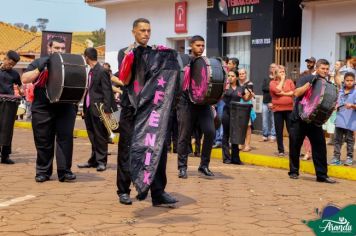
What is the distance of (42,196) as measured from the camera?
6648mm

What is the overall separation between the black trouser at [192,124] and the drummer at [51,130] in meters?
1.55

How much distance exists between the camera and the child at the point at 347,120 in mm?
9742

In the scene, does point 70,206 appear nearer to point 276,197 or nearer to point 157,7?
point 276,197

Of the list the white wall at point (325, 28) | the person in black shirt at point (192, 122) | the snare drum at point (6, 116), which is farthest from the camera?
the white wall at point (325, 28)

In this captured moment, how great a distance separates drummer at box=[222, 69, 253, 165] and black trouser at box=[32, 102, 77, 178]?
10.6ft

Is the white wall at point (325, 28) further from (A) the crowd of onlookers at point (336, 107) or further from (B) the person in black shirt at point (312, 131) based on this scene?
(B) the person in black shirt at point (312, 131)

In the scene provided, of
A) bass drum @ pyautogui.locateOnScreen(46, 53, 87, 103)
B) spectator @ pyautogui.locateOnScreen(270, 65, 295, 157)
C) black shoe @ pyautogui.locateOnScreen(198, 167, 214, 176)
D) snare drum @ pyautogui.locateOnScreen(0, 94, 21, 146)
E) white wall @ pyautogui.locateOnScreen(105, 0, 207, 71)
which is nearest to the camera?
bass drum @ pyautogui.locateOnScreen(46, 53, 87, 103)

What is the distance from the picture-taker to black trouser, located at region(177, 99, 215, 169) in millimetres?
8266

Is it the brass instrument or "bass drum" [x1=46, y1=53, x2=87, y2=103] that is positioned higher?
"bass drum" [x1=46, y1=53, x2=87, y2=103]

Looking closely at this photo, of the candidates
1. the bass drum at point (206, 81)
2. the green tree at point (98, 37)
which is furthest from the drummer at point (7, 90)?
the green tree at point (98, 37)

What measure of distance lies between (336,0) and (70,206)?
9774 mm

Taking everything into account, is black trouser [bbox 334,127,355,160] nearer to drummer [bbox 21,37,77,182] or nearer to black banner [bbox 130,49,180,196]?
drummer [bbox 21,37,77,182]

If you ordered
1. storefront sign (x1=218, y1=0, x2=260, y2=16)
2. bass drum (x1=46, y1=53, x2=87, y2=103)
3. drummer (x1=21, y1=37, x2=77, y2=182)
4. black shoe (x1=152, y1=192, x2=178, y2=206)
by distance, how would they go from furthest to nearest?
storefront sign (x1=218, y1=0, x2=260, y2=16) → drummer (x1=21, y1=37, x2=77, y2=182) → bass drum (x1=46, y1=53, x2=87, y2=103) → black shoe (x1=152, y1=192, x2=178, y2=206)

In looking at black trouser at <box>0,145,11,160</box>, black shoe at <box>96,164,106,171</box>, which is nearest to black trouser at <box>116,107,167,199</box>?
black shoe at <box>96,164,106,171</box>
